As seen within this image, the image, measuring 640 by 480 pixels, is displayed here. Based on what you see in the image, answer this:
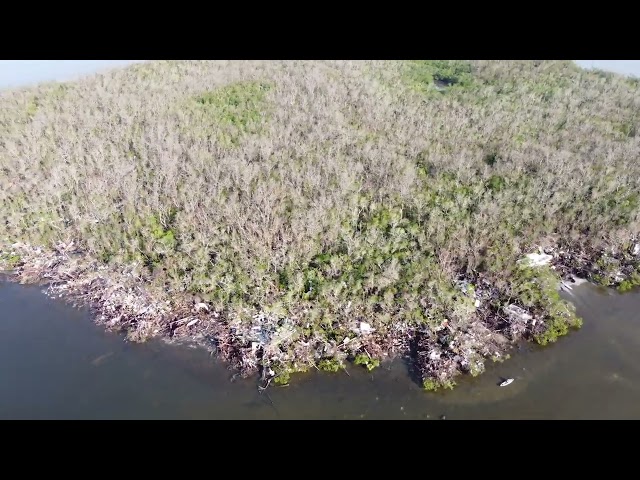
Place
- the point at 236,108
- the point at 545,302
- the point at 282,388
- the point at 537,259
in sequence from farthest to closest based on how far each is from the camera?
the point at 236,108 → the point at 537,259 → the point at 545,302 → the point at 282,388

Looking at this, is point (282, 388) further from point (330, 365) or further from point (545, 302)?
point (545, 302)

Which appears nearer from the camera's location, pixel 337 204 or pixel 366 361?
pixel 366 361

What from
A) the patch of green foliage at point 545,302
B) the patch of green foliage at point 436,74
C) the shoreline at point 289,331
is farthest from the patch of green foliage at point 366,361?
the patch of green foliage at point 436,74

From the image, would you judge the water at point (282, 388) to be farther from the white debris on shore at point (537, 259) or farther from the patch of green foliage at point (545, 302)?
the white debris on shore at point (537, 259)

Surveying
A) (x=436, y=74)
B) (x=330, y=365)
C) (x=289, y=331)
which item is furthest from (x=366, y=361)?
(x=436, y=74)

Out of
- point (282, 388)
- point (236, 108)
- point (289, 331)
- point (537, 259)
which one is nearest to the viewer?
point (282, 388)

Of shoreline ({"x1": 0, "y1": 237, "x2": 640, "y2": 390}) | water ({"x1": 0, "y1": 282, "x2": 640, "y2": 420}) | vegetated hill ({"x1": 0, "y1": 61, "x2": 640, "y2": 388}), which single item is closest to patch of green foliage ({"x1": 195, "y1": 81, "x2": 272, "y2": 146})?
vegetated hill ({"x1": 0, "y1": 61, "x2": 640, "y2": 388})

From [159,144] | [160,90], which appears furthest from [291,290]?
[160,90]
